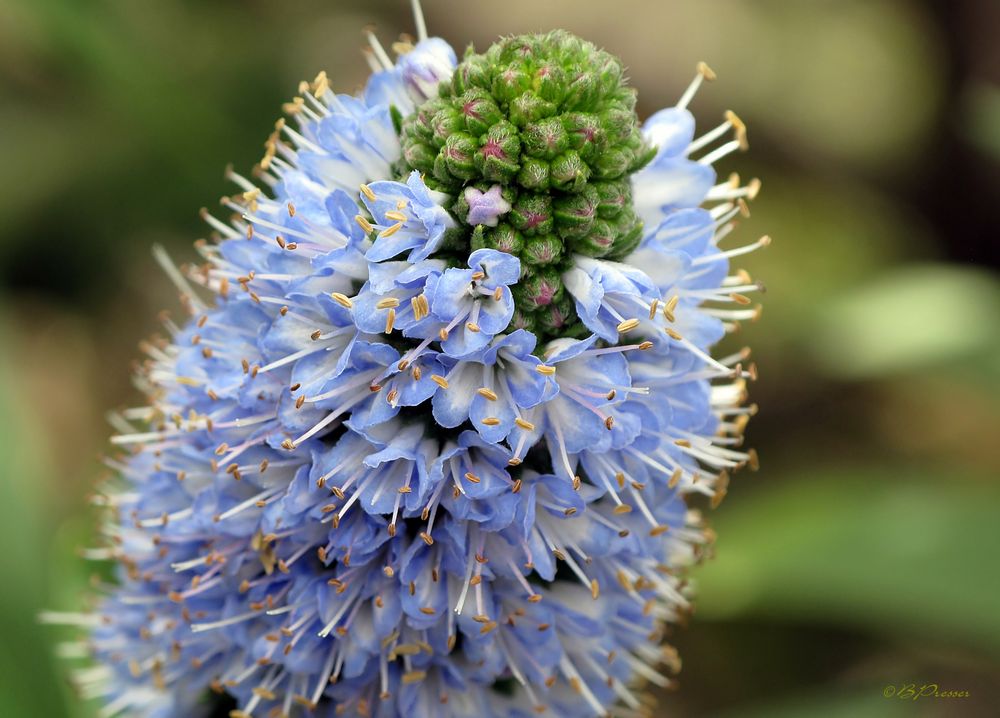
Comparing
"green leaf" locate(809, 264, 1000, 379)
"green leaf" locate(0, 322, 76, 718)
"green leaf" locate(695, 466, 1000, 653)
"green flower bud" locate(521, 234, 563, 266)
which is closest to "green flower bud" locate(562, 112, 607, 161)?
"green flower bud" locate(521, 234, 563, 266)

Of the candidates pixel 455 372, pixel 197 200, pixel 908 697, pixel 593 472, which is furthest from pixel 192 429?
pixel 197 200

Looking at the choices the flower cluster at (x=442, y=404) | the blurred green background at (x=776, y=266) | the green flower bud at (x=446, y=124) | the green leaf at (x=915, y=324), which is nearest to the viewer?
the flower cluster at (x=442, y=404)

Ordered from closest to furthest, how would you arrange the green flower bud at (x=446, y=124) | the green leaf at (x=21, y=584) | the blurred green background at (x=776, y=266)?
1. the green flower bud at (x=446, y=124)
2. the green leaf at (x=21, y=584)
3. the blurred green background at (x=776, y=266)

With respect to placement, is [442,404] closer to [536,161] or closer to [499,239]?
[499,239]

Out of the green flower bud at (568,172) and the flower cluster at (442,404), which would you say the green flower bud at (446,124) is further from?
the green flower bud at (568,172)

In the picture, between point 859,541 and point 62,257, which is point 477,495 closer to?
point 859,541

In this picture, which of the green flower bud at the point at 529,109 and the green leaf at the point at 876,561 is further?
the green leaf at the point at 876,561

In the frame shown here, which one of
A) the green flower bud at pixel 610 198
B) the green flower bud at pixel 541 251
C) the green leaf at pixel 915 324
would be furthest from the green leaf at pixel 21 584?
the green leaf at pixel 915 324
